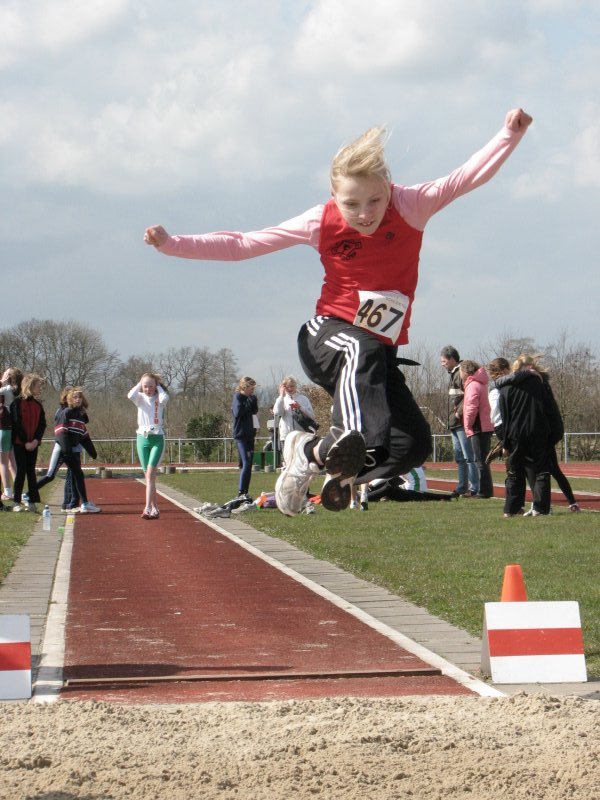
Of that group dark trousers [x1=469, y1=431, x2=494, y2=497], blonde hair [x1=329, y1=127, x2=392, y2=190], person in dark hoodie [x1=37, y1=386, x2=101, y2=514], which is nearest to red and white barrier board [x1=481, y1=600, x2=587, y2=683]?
blonde hair [x1=329, y1=127, x2=392, y2=190]

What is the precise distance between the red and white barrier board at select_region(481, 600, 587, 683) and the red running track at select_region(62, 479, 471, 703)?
0.26 m

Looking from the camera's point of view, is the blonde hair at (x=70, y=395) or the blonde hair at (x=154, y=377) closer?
the blonde hair at (x=154, y=377)

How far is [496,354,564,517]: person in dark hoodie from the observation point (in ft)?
41.6

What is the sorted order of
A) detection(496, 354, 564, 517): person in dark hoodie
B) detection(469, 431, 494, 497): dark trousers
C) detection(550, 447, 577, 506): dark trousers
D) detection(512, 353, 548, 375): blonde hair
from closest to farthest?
detection(496, 354, 564, 517): person in dark hoodie < detection(512, 353, 548, 375): blonde hair < detection(550, 447, 577, 506): dark trousers < detection(469, 431, 494, 497): dark trousers

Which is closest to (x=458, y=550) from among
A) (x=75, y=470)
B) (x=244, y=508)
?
(x=244, y=508)

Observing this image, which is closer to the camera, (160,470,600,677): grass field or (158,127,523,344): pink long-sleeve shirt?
(158,127,523,344): pink long-sleeve shirt

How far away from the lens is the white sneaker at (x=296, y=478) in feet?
17.0

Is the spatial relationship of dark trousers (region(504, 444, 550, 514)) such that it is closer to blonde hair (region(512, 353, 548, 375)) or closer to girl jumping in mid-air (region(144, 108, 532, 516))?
blonde hair (region(512, 353, 548, 375))

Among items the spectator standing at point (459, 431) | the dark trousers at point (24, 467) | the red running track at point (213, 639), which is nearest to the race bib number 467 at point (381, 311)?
the red running track at point (213, 639)

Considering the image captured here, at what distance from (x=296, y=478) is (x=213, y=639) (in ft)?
6.44

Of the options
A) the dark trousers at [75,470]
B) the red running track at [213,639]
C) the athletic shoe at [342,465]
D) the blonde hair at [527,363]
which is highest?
the blonde hair at [527,363]

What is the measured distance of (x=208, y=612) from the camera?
774 centimetres

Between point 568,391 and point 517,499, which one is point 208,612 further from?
point 568,391

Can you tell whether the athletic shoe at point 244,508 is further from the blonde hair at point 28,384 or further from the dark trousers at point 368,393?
the dark trousers at point 368,393
